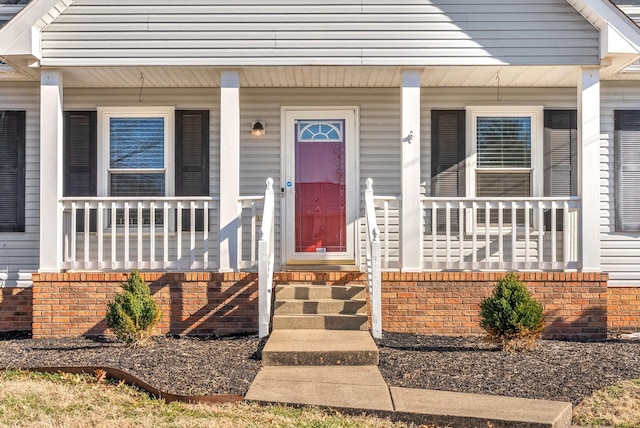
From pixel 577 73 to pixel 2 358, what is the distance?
7578 millimetres

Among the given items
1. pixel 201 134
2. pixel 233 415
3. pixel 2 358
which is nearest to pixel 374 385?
pixel 233 415

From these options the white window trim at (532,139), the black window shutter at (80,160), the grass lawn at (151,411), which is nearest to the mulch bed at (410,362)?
the grass lawn at (151,411)

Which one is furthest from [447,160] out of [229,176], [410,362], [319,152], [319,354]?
[319,354]

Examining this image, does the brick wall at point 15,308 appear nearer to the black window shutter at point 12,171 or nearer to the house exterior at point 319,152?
the house exterior at point 319,152

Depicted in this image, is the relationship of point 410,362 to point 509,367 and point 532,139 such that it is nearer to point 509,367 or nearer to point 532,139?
point 509,367

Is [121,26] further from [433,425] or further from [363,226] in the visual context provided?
[433,425]

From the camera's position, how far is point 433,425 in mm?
5215

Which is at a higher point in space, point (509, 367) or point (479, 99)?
point (479, 99)

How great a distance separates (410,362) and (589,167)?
3.65 meters

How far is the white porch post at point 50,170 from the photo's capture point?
8617mm

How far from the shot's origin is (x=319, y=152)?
10.1 m

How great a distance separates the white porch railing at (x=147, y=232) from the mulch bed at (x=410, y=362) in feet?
3.16

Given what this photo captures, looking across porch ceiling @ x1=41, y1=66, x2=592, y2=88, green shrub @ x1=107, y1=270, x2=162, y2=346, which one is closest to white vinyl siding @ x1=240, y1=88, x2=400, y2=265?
porch ceiling @ x1=41, y1=66, x2=592, y2=88

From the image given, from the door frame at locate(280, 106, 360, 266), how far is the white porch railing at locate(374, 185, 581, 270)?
1.47ft
